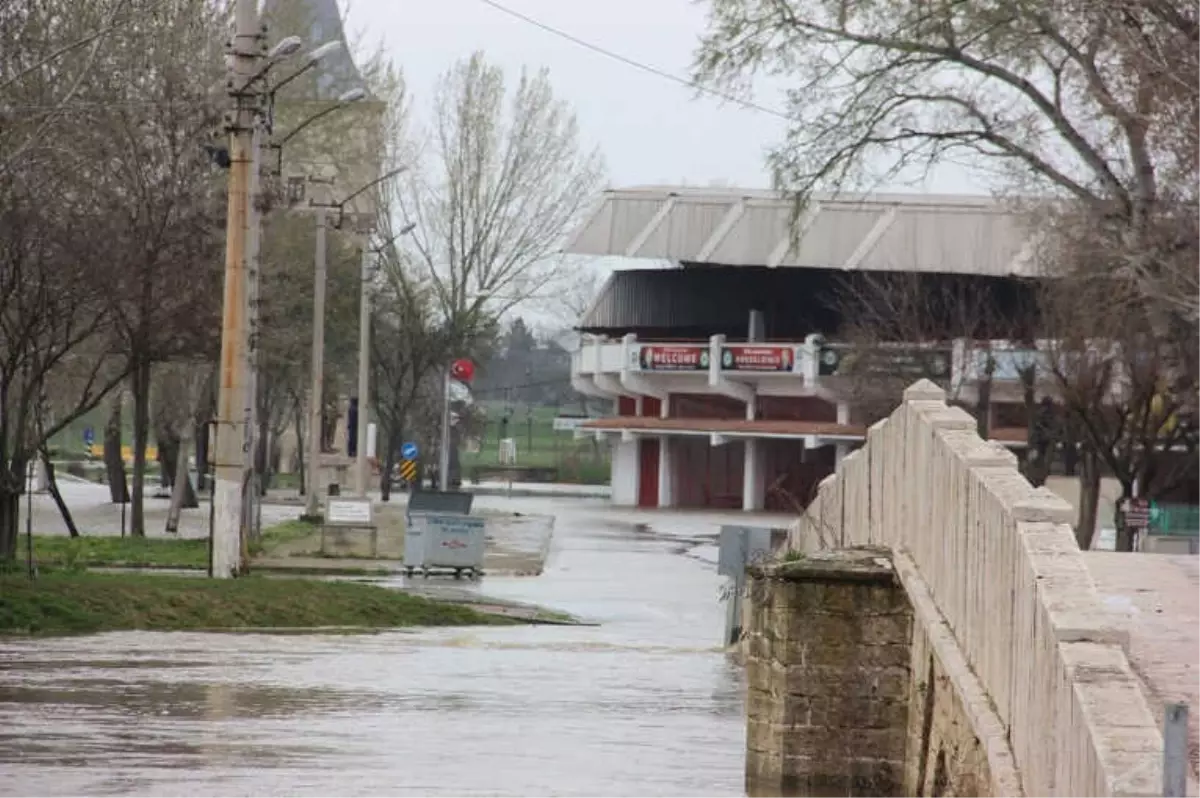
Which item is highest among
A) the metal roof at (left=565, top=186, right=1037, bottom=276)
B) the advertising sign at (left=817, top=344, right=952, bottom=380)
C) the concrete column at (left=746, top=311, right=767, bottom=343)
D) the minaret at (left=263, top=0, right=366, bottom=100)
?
the minaret at (left=263, top=0, right=366, bottom=100)

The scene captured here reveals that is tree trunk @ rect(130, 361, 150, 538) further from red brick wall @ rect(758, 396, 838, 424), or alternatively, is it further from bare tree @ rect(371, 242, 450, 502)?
red brick wall @ rect(758, 396, 838, 424)

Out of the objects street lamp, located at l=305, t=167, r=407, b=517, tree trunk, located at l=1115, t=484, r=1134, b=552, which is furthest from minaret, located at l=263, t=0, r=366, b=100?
tree trunk, located at l=1115, t=484, r=1134, b=552

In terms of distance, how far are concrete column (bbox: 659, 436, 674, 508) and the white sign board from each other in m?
42.7

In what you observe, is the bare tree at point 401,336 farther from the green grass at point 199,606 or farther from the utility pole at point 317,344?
the green grass at point 199,606

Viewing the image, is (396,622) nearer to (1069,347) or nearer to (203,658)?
(203,658)

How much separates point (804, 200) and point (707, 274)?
61.4 m

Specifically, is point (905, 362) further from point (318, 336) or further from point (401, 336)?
point (401, 336)

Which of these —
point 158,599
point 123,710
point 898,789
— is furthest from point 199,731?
point 158,599

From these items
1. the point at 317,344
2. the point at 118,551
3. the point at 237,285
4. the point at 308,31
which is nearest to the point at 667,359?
the point at 308,31

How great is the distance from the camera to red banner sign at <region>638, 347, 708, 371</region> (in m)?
86.3

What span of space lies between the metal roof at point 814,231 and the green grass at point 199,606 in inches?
1543

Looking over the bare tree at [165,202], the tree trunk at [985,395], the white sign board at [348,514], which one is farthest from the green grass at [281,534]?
the tree trunk at [985,395]

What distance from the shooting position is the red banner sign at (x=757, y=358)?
82.9m

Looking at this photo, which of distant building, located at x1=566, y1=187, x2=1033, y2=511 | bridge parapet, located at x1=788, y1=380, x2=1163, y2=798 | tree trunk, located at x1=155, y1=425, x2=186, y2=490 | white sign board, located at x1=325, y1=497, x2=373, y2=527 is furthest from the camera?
distant building, located at x1=566, y1=187, x2=1033, y2=511
